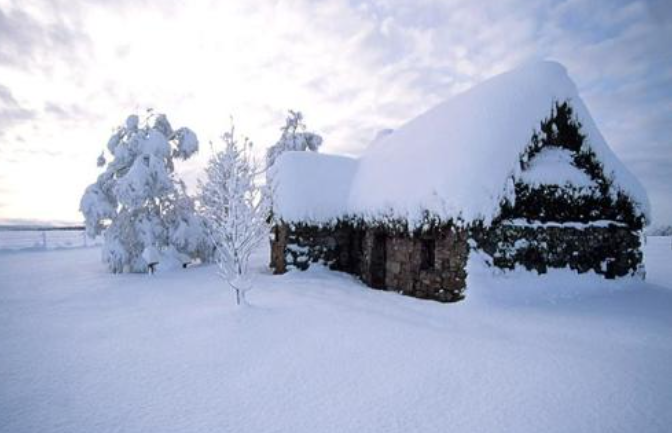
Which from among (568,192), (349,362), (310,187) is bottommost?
(349,362)

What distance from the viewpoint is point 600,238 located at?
8.38 meters

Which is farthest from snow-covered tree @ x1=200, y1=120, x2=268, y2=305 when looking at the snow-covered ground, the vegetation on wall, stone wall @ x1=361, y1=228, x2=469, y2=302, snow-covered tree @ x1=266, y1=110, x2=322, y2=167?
snow-covered tree @ x1=266, y1=110, x2=322, y2=167

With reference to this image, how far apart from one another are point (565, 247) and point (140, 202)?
13.7 meters

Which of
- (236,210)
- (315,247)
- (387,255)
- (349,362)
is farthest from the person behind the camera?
(315,247)

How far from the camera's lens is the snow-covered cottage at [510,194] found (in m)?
7.44

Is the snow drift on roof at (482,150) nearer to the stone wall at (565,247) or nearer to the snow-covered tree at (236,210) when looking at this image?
the stone wall at (565,247)

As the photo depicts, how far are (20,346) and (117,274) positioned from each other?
8.15m

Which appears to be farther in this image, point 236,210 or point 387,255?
point 387,255

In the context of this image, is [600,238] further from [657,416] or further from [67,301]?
[67,301]

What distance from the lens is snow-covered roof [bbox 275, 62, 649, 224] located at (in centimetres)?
744

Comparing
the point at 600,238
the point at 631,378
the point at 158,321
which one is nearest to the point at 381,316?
the point at 631,378

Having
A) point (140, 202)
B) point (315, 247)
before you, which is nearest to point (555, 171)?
point (315, 247)

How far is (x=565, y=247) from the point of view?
8.04 meters

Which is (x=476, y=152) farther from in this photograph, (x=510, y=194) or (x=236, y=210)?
(x=236, y=210)
